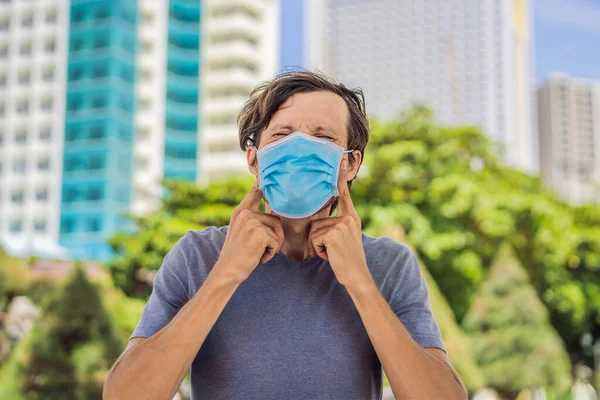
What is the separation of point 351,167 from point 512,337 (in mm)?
16242

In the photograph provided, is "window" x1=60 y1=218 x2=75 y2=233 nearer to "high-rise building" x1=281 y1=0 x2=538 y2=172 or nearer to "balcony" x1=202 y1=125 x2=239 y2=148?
"balcony" x1=202 y1=125 x2=239 y2=148

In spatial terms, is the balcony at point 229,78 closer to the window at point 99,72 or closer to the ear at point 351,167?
the window at point 99,72

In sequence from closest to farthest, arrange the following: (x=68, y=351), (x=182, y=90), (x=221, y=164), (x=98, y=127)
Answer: (x=68, y=351), (x=98, y=127), (x=221, y=164), (x=182, y=90)

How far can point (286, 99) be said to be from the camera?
197cm

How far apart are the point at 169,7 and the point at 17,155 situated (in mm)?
13718

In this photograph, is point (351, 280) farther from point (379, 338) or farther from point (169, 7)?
point (169, 7)

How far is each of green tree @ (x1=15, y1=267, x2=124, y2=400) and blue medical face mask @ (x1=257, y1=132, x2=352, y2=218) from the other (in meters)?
6.94

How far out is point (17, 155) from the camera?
1865 inches

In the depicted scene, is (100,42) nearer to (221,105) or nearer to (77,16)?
(77,16)

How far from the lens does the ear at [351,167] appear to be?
78.7 inches

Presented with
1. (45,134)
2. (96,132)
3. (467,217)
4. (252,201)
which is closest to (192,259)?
(252,201)

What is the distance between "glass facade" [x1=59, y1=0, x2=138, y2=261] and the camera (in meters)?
43.5

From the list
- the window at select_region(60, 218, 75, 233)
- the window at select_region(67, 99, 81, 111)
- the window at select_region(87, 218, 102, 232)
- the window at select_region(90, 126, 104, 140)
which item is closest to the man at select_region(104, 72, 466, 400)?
the window at select_region(87, 218, 102, 232)

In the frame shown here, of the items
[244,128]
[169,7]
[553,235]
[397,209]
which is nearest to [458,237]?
[397,209]
